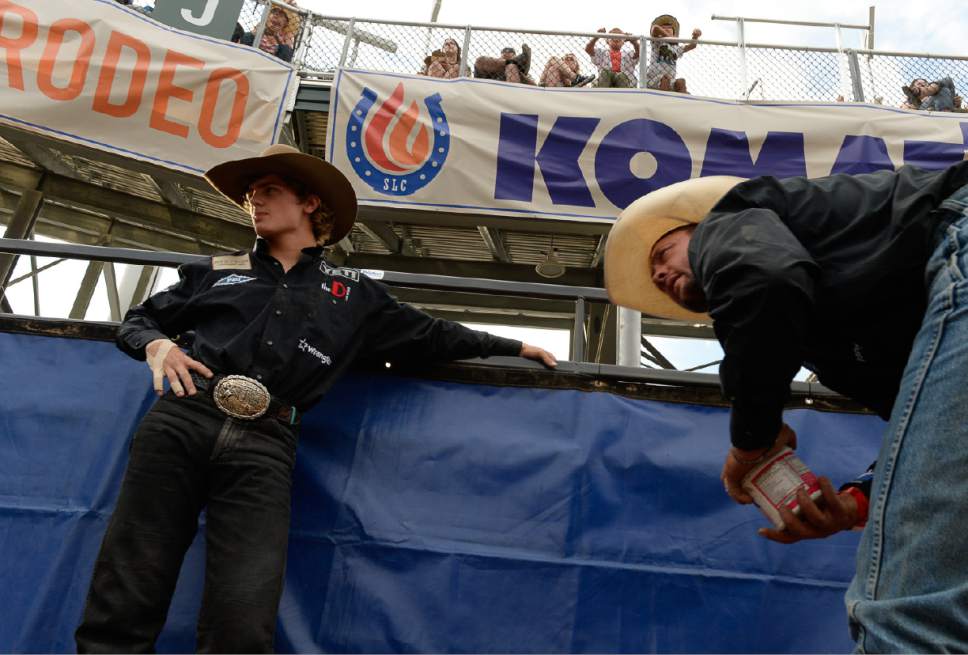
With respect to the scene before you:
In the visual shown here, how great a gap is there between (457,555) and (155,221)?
10.1 metres

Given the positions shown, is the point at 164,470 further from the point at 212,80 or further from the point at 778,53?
the point at 778,53

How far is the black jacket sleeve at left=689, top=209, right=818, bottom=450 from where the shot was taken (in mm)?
1460

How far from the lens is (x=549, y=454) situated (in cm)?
306

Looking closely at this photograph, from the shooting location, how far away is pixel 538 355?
3217 mm

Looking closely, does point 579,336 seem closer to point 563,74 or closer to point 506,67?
point 506,67

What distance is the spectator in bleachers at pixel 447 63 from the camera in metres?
8.22

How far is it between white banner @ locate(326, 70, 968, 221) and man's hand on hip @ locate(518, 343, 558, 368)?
3.92 meters

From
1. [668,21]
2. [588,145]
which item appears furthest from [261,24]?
[668,21]

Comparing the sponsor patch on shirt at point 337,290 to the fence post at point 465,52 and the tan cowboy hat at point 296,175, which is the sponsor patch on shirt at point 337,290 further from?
the fence post at point 465,52

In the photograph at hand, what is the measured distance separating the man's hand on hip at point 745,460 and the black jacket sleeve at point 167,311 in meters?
2.02

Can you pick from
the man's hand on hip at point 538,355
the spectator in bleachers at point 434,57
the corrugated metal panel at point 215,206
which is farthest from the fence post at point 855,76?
the corrugated metal panel at point 215,206

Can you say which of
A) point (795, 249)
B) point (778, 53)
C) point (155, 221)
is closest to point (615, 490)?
point (795, 249)

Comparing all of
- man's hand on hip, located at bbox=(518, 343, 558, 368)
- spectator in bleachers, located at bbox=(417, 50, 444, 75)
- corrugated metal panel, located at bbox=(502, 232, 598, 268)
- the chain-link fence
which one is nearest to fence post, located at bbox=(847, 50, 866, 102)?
the chain-link fence

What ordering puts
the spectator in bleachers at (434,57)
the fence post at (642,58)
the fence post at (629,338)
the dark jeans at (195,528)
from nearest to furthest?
the dark jeans at (195,528), the fence post at (629,338), the fence post at (642,58), the spectator in bleachers at (434,57)
